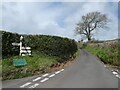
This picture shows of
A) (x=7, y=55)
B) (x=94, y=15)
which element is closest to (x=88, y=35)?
(x=94, y=15)

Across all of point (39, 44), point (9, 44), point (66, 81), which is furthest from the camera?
point (39, 44)

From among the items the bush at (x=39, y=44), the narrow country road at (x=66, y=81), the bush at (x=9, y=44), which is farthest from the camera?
the bush at (x=39, y=44)

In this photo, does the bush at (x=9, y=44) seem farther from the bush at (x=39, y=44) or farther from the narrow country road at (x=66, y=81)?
the narrow country road at (x=66, y=81)

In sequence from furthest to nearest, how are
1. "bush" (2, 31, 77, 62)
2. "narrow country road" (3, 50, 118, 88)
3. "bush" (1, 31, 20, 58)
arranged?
"bush" (2, 31, 77, 62) → "bush" (1, 31, 20, 58) → "narrow country road" (3, 50, 118, 88)

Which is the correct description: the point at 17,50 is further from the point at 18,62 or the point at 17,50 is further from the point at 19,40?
the point at 18,62

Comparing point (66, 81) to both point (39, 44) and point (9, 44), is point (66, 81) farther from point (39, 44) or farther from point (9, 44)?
point (39, 44)

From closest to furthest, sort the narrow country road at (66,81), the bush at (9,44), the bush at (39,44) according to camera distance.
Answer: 1. the narrow country road at (66,81)
2. the bush at (9,44)
3. the bush at (39,44)

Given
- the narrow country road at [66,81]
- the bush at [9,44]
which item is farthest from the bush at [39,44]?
the narrow country road at [66,81]

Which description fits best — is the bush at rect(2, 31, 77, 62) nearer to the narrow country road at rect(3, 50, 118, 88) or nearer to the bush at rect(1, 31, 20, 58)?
the bush at rect(1, 31, 20, 58)

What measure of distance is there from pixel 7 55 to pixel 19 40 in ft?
8.45

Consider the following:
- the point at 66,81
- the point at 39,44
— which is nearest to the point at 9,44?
the point at 39,44

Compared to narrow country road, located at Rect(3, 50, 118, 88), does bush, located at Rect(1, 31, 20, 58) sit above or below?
above

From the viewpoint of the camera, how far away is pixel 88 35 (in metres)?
77.9

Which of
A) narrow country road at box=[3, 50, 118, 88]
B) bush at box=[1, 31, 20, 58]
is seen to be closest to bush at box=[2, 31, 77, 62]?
bush at box=[1, 31, 20, 58]
